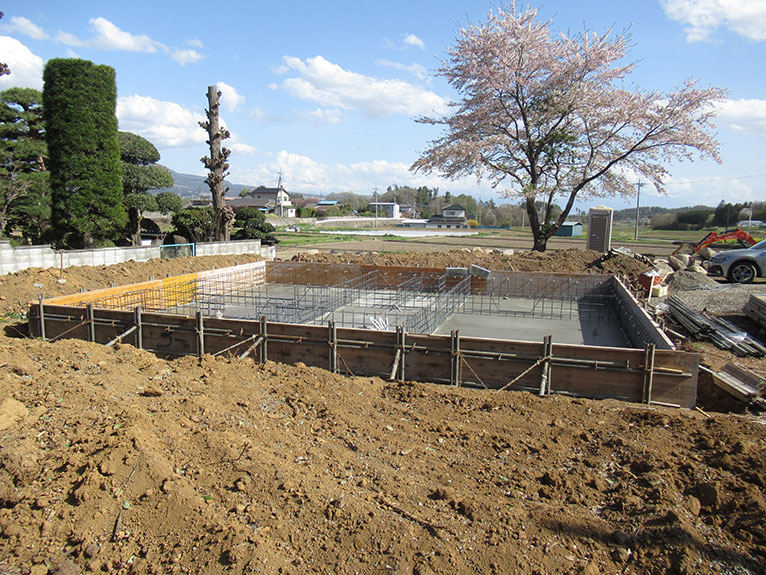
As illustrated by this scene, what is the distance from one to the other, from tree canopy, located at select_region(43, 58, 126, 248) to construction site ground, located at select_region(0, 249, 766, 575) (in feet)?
43.0

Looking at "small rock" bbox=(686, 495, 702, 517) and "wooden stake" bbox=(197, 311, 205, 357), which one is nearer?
"small rock" bbox=(686, 495, 702, 517)

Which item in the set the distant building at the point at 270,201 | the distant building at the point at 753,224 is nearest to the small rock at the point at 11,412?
the distant building at the point at 753,224

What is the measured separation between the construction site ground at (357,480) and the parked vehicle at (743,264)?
47.5 ft

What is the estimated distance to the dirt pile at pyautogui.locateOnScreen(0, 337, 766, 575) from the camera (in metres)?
4.11

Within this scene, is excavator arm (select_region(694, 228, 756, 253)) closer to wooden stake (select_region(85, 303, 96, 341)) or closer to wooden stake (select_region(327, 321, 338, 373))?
wooden stake (select_region(327, 321, 338, 373))

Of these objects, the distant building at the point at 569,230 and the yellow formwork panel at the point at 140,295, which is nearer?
the yellow formwork panel at the point at 140,295

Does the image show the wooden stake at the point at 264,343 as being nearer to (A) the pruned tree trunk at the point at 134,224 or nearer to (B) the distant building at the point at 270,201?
(A) the pruned tree trunk at the point at 134,224

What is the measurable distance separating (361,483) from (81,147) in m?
19.7

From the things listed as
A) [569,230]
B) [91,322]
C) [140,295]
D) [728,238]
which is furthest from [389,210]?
[91,322]

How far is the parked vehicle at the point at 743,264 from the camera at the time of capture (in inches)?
744

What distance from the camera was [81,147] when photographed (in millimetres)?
19234


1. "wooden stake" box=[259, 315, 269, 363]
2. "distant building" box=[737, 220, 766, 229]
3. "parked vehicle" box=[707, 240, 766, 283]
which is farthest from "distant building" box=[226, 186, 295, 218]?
"wooden stake" box=[259, 315, 269, 363]

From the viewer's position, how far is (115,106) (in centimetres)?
2008

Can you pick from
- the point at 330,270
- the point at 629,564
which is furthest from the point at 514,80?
the point at 629,564
